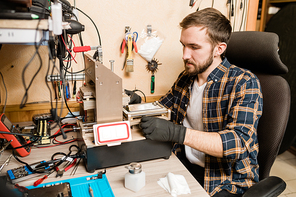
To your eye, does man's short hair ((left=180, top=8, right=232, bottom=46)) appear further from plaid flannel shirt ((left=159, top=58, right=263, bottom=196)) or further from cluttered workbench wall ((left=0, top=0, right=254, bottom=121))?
cluttered workbench wall ((left=0, top=0, right=254, bottom=121))

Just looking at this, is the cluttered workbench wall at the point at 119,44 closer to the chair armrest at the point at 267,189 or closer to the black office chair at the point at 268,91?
the black office chair at the point at 268,91

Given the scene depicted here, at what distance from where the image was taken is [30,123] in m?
1.44

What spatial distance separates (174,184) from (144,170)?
0.17 meters

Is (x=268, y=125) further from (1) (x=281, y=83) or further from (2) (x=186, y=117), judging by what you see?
(2) (x=186, y=117)

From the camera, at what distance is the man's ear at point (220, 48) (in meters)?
1.21

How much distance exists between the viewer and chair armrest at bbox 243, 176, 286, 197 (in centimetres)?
84

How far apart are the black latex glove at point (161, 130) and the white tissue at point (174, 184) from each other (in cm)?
16

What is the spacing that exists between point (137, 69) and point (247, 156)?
0.94 meters

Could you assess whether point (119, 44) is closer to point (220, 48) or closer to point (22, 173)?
point (220, 48)

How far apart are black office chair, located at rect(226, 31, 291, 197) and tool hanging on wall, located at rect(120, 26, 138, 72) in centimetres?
69

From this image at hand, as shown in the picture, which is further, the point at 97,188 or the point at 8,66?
the point at 8,66

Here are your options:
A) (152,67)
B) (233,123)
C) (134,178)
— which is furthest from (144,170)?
(152,67)

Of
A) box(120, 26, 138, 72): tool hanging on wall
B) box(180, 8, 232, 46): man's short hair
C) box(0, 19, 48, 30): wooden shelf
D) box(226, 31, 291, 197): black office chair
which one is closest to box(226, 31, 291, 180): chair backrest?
box(226, 31, 291, 197): black office chair

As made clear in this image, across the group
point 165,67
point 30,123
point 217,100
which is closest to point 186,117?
point 217,100
